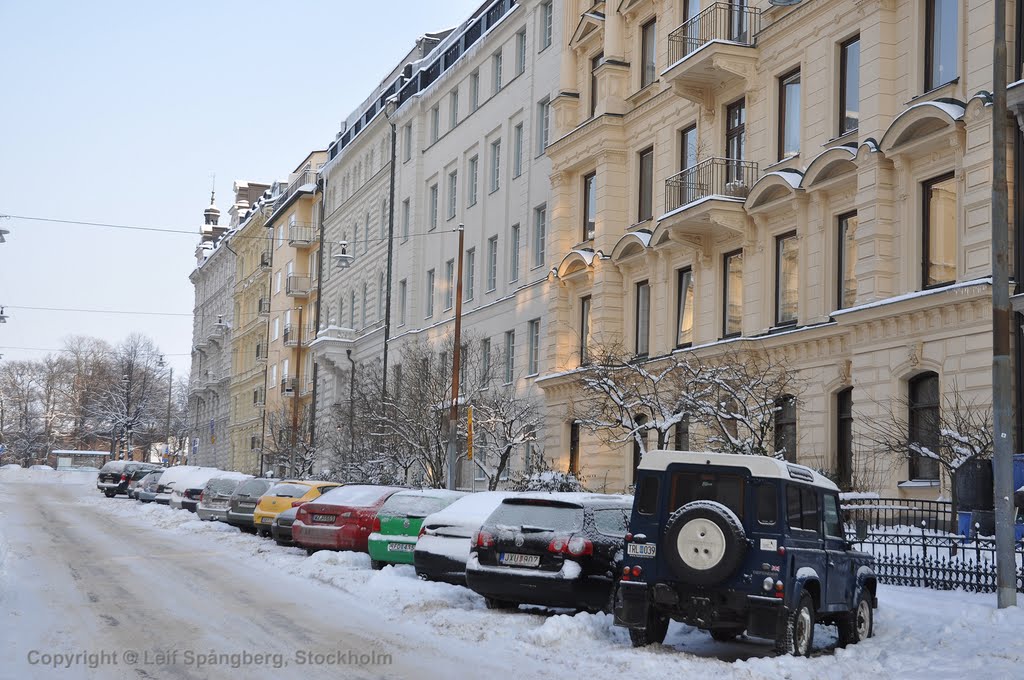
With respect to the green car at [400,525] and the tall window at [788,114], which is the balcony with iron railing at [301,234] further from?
the green car at [400,525]

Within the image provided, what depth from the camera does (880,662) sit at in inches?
481

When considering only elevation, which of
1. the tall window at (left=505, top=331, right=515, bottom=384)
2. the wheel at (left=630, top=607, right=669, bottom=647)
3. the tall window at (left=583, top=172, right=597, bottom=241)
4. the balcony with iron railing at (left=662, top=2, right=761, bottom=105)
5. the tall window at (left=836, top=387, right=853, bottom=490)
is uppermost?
the balcony with iron railing at (left=662, top=2, right=761, bottom=105)

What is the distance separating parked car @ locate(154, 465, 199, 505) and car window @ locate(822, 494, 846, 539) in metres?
32.4

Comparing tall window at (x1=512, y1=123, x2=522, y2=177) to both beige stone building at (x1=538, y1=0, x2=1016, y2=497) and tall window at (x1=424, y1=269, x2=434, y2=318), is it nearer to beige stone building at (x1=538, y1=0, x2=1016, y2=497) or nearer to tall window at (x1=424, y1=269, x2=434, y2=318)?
beige stone building at (x1=538, y1=0, x2=1016, y2=497)

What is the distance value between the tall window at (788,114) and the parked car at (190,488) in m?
21.0

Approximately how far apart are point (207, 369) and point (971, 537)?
314 ft

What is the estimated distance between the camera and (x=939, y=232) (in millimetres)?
23297

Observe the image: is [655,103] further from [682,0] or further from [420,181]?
[420,181]

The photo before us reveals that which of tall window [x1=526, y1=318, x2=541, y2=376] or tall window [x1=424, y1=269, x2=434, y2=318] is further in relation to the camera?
tall window [x1=424, y1=269, x2=434, y2=318]

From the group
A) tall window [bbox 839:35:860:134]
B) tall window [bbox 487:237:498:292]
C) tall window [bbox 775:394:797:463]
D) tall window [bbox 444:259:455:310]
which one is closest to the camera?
tall window [bbox 839:35:860:134]

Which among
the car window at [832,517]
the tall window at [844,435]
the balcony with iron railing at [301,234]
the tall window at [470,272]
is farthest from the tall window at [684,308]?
the balcony with iron railing at [301,234]

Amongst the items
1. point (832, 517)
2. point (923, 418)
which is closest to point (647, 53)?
point (923, 418)

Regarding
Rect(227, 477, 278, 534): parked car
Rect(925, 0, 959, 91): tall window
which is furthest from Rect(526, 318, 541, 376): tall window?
Rect(925, 0, 959, 91): tall window

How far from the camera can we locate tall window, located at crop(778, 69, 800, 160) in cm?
2797
